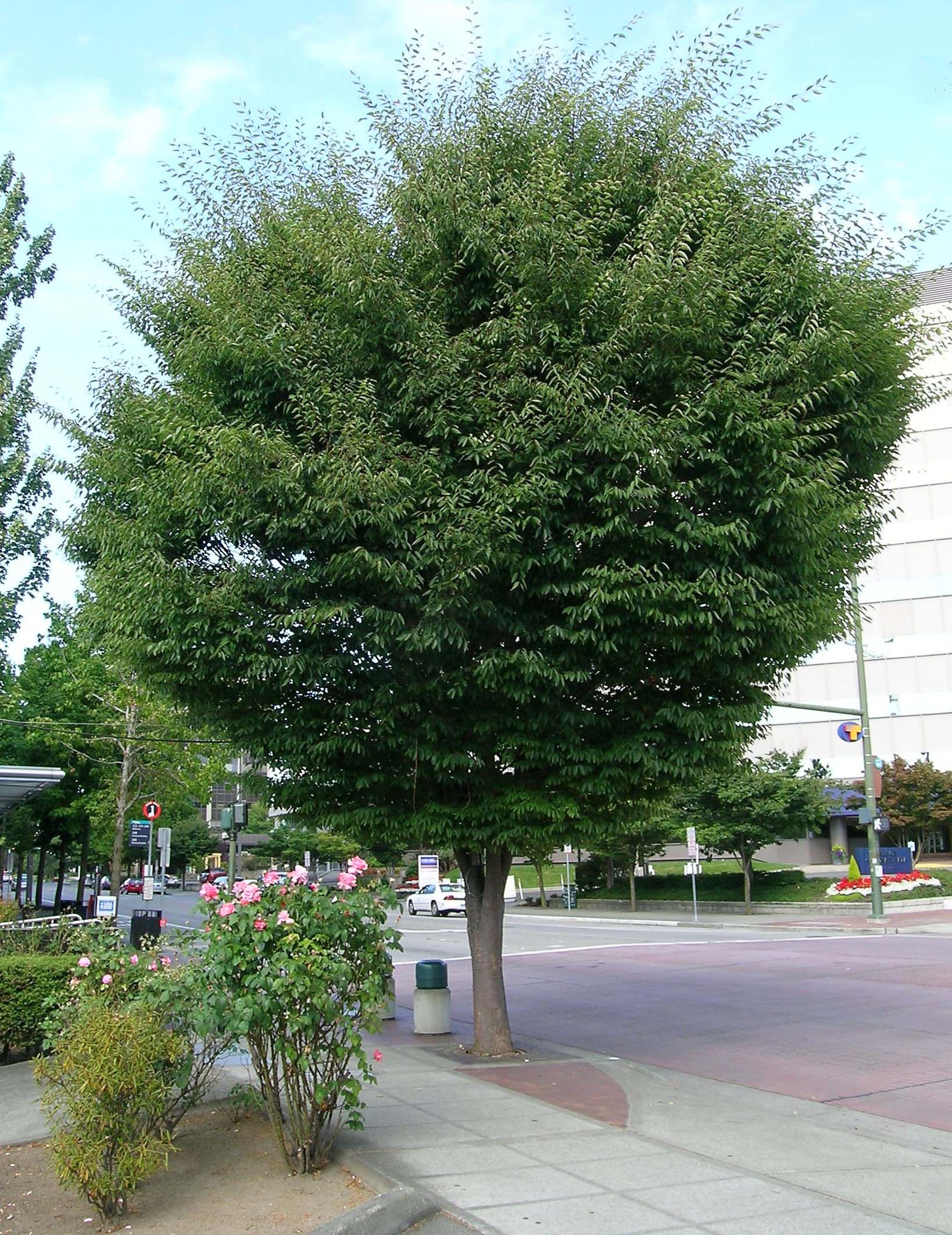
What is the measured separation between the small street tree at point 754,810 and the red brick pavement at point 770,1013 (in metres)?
12.9

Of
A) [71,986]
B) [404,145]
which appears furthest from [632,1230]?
[404,145]

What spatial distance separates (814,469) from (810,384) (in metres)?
1.04

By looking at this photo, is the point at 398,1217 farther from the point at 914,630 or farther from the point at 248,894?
the point at 914,630

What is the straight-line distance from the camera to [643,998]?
16.1m

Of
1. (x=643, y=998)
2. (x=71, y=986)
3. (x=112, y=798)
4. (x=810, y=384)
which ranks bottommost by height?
(x=643, y=998)

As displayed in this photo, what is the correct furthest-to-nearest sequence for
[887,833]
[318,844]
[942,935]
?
1. [318,844]
2. [887,833]
3. [942,935]

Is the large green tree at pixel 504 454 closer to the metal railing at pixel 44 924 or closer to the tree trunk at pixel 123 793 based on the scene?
the metal railing at pixel 44 924

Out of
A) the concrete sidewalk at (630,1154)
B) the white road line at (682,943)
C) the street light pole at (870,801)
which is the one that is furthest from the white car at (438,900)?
the concrete sidewalk at (630,1154)

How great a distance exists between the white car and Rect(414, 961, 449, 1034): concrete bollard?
102 feet

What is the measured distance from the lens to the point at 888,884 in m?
36.8

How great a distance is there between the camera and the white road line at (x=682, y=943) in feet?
79.9

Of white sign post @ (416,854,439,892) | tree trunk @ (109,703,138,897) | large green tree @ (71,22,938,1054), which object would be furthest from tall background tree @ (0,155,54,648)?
white sign post @ (416,854,439,892)

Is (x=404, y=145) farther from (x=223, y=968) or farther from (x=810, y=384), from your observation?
(x=223, y=968)

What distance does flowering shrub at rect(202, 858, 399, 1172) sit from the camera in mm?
6094
